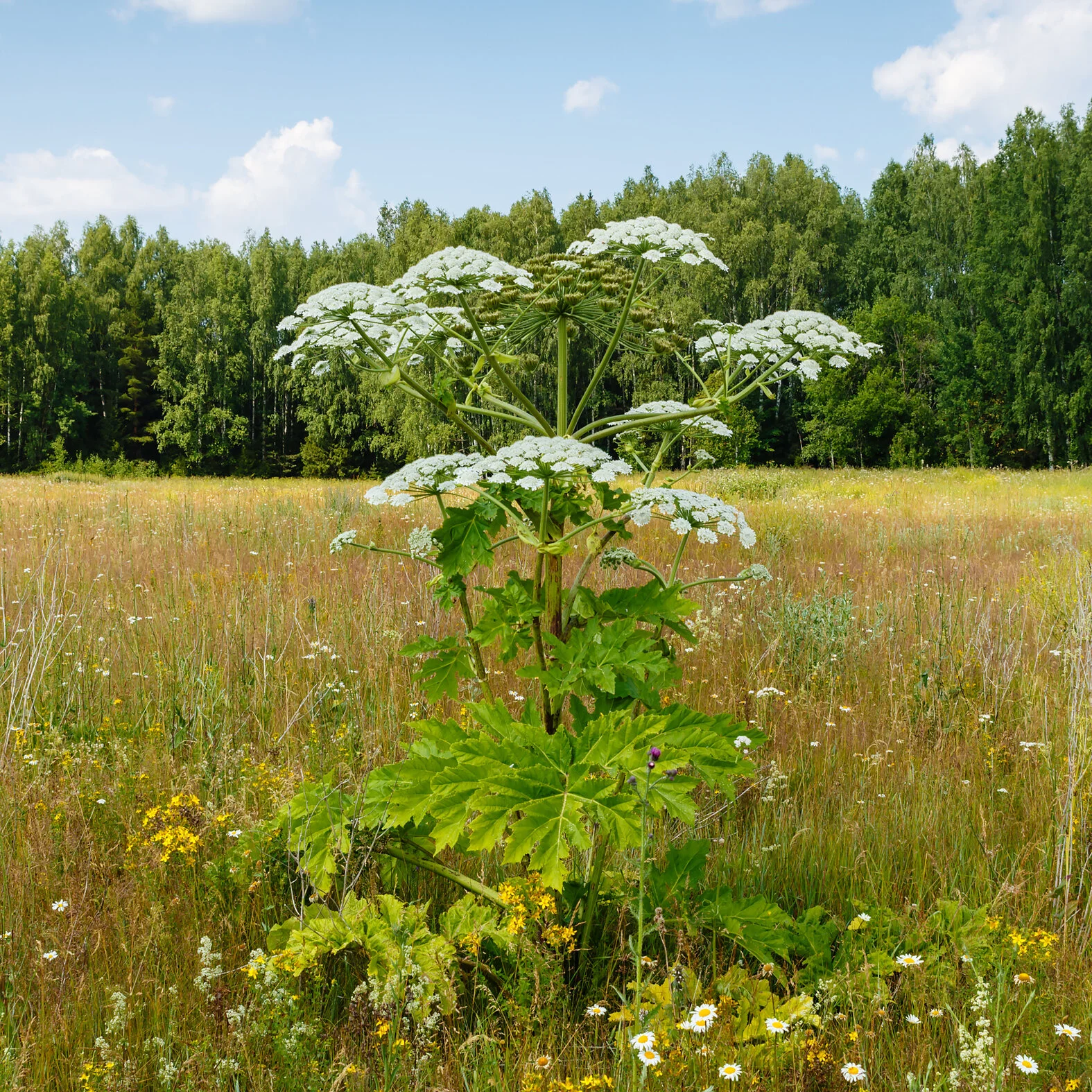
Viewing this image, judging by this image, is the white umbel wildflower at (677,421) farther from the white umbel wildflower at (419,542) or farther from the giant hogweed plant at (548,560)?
the white umbel wildflower at (419,542)

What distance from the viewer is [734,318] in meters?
33.9

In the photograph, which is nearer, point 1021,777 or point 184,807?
point 184,807

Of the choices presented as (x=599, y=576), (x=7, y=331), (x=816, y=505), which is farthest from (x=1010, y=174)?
(x=7, y=331)

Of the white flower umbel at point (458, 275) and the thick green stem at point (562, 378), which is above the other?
the white flower umbel at point (458, 275)

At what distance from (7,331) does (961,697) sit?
50012mm

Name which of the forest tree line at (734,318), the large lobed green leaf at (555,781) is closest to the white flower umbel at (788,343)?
the large lobed green leaf at (555,781)

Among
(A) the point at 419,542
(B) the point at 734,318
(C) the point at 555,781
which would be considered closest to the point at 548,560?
(A) the point at 419,542

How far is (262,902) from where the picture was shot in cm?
230

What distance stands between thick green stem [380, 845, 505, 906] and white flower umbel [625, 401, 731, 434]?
1.40m

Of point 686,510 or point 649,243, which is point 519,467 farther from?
point 649,243

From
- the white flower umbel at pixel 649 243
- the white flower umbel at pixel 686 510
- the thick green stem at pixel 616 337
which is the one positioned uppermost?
the white flower umbel at pixel 649 243

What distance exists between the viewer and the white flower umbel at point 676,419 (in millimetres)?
2334

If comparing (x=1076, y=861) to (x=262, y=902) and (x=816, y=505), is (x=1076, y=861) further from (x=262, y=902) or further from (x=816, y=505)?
(x=816, y=505)

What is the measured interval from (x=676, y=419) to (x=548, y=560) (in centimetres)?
59
